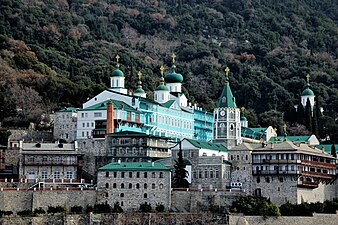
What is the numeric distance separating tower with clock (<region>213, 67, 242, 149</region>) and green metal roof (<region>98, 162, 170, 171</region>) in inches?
561

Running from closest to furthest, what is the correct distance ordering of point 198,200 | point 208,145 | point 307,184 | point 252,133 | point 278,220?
1. point 278,220
2. point 198,200
3. point 307,184
4. point 208,145
5. point 252,133

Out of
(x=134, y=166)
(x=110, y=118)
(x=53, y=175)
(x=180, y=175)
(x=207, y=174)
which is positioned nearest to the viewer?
(x=134, y=166)

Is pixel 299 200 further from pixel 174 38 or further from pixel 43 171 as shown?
pixel 174 38

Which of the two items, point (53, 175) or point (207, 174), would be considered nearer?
point (207, 174)

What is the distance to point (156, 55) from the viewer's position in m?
181

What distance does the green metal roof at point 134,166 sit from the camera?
88.1 metres

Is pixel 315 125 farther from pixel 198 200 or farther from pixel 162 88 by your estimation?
pixel 198 200

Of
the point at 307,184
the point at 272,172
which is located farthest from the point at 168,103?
the point at 307,184

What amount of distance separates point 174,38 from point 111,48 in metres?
24.0

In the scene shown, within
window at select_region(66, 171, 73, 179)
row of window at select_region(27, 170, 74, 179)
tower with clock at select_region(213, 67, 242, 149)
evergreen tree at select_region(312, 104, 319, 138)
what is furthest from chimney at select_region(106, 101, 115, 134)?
evergreen tree at select_region(312, 104, 319, 138)

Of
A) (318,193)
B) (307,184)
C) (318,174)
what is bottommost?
(318,193)

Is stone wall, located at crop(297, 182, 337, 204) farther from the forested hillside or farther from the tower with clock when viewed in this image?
the forested hillside

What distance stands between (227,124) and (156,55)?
7999 cm

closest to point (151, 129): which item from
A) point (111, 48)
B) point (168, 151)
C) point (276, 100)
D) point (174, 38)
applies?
point (168, 151)
